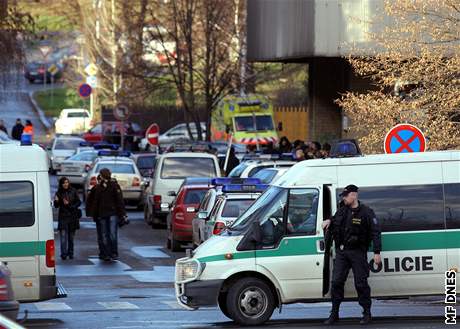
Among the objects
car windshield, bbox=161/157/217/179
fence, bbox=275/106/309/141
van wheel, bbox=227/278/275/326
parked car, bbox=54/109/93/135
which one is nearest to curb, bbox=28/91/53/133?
parked car, bbox=54/109/93/135

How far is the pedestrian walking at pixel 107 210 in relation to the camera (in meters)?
24.8

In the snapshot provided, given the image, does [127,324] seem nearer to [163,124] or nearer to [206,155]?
[206,155]

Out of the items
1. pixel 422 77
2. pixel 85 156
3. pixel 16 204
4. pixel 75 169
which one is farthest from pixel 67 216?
pixel 85 156

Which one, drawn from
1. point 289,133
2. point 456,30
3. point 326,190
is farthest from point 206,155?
point 289,133

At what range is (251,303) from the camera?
15.2 meters

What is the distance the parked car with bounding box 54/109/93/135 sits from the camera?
2726 inches

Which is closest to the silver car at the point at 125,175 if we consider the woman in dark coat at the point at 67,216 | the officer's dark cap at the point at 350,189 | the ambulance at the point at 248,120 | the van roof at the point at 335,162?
the woman in dark coat at the point at 67,216

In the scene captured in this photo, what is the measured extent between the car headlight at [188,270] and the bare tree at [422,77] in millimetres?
6790

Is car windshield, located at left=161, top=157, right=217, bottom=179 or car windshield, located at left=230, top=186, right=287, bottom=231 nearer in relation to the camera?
car windshield, located at left=230, top=186, right=287, bottom=231

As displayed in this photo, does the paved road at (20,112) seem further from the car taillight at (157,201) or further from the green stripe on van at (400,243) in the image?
the green stripe on van at (400,243)

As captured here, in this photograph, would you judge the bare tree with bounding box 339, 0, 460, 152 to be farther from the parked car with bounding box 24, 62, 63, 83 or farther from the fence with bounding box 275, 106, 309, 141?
the parked car with bounding box 24, 62, 63, 83

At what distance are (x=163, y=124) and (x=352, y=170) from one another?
5101cm

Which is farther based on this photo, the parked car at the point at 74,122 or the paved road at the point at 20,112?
the paved road at the point at 20,112

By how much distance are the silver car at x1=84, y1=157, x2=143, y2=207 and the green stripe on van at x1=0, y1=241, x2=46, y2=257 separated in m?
21.1
